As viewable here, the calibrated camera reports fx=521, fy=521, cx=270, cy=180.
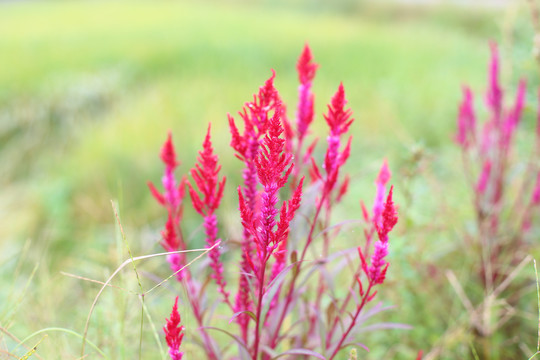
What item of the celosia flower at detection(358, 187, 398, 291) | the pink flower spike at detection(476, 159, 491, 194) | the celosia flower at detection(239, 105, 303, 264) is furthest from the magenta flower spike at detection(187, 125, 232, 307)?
the pink flower spike at detection(476, 159, 491, 194)

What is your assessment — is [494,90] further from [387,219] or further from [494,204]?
[387,219]

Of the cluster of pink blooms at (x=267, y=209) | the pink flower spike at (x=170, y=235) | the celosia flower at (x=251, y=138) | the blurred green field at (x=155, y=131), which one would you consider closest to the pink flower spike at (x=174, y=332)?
the cluster of pink blooms at (x=267, y=209)

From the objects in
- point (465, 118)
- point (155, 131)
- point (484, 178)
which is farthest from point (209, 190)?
point (155, 131)

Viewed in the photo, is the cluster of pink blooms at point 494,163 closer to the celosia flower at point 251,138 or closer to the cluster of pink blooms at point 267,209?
the cluster of pink blooms at point 267,209

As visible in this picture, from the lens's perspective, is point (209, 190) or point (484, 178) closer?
point (209, 190)

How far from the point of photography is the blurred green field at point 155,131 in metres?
1.91

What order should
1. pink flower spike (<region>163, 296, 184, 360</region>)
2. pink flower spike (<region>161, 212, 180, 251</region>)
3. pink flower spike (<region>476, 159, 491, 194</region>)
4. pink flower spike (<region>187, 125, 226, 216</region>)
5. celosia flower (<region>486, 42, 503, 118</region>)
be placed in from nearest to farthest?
pink flower spike (<region>163, 296, 184, 360</region>)
pink flower spike (<region>187, 125, 226, 216</region>)
pink flower spike (<region>161, 212, 180, 251</region>)
celosia flower (<region>486, 42, 503, 118</region>)
pink flower spike (<region>476, 159, 491, 194</region>)

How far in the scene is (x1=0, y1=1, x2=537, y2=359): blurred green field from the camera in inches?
75.1

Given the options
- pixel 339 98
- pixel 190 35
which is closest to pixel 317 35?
pixel 190 35

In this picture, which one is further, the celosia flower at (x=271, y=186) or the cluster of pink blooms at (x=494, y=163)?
the cluster of pink blooms at (x=494, y=163)

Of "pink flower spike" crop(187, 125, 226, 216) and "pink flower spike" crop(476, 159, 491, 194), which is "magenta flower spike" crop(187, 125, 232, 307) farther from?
"pink flower spike" crop(476, 159, 491, 194)

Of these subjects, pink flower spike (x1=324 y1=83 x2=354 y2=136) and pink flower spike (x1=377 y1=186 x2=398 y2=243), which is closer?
pink flower spike (x1=377 y1=186 x2=398 y2=243)

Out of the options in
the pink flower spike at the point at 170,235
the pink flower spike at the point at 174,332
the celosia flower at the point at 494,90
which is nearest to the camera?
the pink flower spike at the point at 174,332

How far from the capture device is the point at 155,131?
4.39 meters
